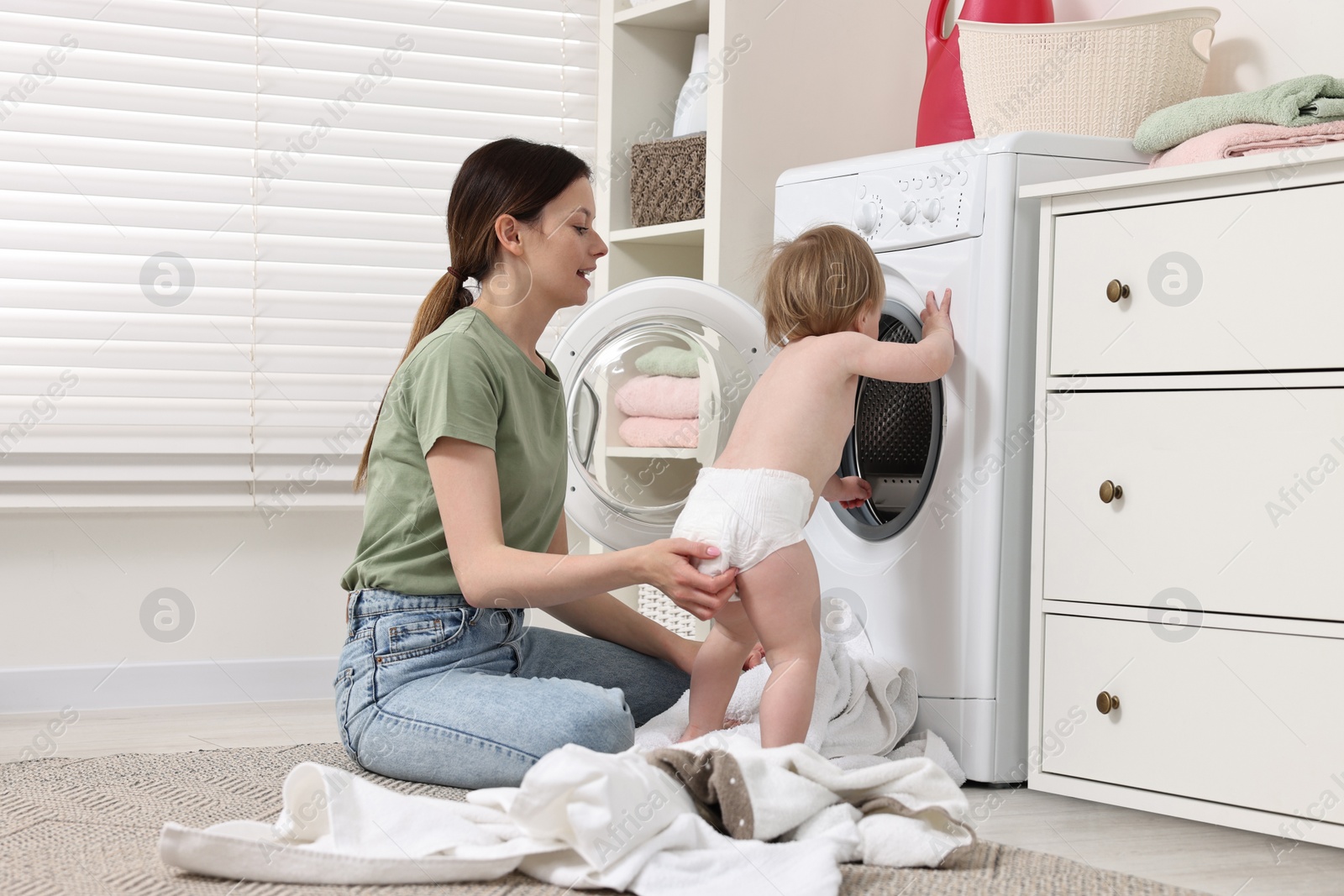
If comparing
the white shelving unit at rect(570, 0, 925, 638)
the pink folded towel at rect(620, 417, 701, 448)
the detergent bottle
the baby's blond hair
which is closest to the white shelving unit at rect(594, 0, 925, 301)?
the white shelving unit at rect(570, 0, 925, 638)

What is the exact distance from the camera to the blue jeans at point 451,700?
5.14 feet

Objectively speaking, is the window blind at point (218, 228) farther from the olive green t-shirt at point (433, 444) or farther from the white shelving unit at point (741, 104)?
the olive green t-shirt at point (433, 444)

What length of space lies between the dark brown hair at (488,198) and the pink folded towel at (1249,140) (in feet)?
2.72

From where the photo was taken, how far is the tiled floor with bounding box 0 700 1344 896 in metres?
1.41

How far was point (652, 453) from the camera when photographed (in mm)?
2191

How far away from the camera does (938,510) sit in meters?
1.83

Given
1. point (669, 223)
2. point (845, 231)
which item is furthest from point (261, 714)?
point (845, 231)

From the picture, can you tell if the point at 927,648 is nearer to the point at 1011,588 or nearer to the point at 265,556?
the point at 1011,588

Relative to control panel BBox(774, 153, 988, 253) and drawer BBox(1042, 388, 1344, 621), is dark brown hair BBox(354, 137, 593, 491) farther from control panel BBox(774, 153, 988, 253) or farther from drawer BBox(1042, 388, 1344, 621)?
drawer BBox(1042, 388, 1344, 621)

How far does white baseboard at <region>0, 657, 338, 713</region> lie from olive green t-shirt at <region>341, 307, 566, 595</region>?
820 mm

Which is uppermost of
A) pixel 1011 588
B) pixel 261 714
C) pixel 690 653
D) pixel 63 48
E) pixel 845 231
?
pixel 63 48

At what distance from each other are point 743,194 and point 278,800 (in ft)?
4.57

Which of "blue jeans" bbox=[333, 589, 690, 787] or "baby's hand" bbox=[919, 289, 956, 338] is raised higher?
"baby's hand" bbox=[919, 289, 956, 338]

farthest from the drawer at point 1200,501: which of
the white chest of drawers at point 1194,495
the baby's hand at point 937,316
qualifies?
the baby's hand at point 937,316
